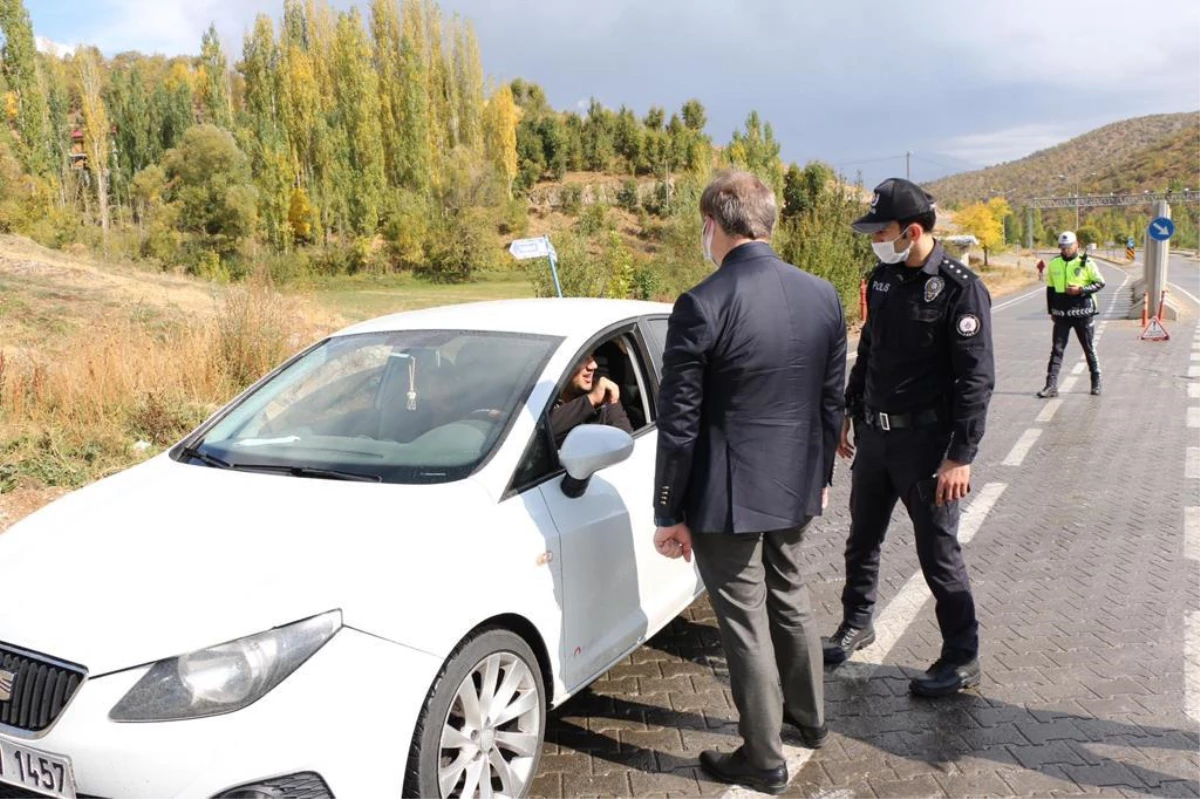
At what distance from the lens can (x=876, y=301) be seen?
371 centimetres

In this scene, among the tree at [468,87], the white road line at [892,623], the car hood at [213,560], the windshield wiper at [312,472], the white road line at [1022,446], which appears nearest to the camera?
the car hood at [213,560]

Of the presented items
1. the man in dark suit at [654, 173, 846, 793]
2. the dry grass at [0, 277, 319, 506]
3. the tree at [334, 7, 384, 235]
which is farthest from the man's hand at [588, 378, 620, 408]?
the tree at [334, 7, 384, 235]

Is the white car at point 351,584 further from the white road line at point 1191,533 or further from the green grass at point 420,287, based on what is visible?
the green grass at point 420,287

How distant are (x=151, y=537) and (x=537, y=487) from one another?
3.84 feet

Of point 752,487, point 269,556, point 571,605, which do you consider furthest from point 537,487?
point 269,556

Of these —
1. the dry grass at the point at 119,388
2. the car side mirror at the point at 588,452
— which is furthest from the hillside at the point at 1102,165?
the car side mirror at the point at 588,452

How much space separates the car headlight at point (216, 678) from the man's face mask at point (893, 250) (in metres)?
2.54

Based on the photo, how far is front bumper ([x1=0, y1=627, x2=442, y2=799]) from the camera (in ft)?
6.79

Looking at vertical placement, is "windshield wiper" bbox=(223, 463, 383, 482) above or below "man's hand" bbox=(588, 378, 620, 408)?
below

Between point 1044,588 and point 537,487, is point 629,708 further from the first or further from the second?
point 1044,588

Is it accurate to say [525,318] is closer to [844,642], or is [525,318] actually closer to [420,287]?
[844,642]

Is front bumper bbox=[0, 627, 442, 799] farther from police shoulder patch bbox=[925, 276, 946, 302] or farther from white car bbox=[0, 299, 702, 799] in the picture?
police shoulder patch bbox=[925, 276, 946, 302]

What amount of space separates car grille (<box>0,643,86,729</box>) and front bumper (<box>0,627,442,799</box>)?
0.03 meters

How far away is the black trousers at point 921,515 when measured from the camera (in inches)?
140
